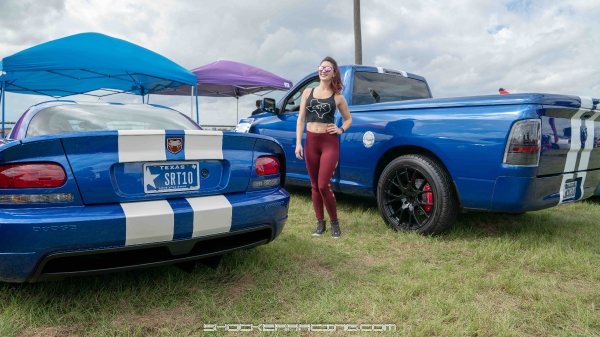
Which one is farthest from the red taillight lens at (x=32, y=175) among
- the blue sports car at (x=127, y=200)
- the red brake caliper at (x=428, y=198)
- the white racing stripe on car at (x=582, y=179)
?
the white racing stripe on car at (x=582, y=179)

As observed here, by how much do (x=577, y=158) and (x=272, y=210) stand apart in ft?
8.09

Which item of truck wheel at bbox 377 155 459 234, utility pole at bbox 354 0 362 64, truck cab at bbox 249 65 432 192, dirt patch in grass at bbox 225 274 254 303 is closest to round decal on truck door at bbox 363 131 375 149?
truck cab at bbox 249 65 432 192

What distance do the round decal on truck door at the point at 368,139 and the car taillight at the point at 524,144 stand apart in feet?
3.82

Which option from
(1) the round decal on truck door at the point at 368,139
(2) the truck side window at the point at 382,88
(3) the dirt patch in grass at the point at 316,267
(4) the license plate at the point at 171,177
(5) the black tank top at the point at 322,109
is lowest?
(3) the dirt patch in grass at the point at 316,267

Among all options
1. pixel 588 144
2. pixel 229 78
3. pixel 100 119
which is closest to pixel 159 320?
pixel 100 119

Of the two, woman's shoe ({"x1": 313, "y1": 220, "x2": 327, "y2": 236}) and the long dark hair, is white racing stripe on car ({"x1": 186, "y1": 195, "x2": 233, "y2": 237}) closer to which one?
woman's shoe ({"x1": 313, "y1": 220, "x2": 327, "y2": 236})

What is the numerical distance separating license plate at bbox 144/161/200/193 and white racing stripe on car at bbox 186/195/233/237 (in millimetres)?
84

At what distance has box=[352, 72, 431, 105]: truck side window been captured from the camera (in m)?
4.16

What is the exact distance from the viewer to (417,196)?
336 centimetres

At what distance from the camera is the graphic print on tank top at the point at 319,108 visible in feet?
10.8

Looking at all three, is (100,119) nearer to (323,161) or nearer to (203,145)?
(203,145)

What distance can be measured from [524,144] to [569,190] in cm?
Result: 83

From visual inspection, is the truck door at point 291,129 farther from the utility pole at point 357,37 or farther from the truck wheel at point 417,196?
the utility pole at point 357,37

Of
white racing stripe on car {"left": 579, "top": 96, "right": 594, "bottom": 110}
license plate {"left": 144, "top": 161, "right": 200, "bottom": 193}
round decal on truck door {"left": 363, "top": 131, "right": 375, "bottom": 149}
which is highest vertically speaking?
white racing stripe on car {"left": 579, "top": 96, "right": 594, "bottom": 110}
